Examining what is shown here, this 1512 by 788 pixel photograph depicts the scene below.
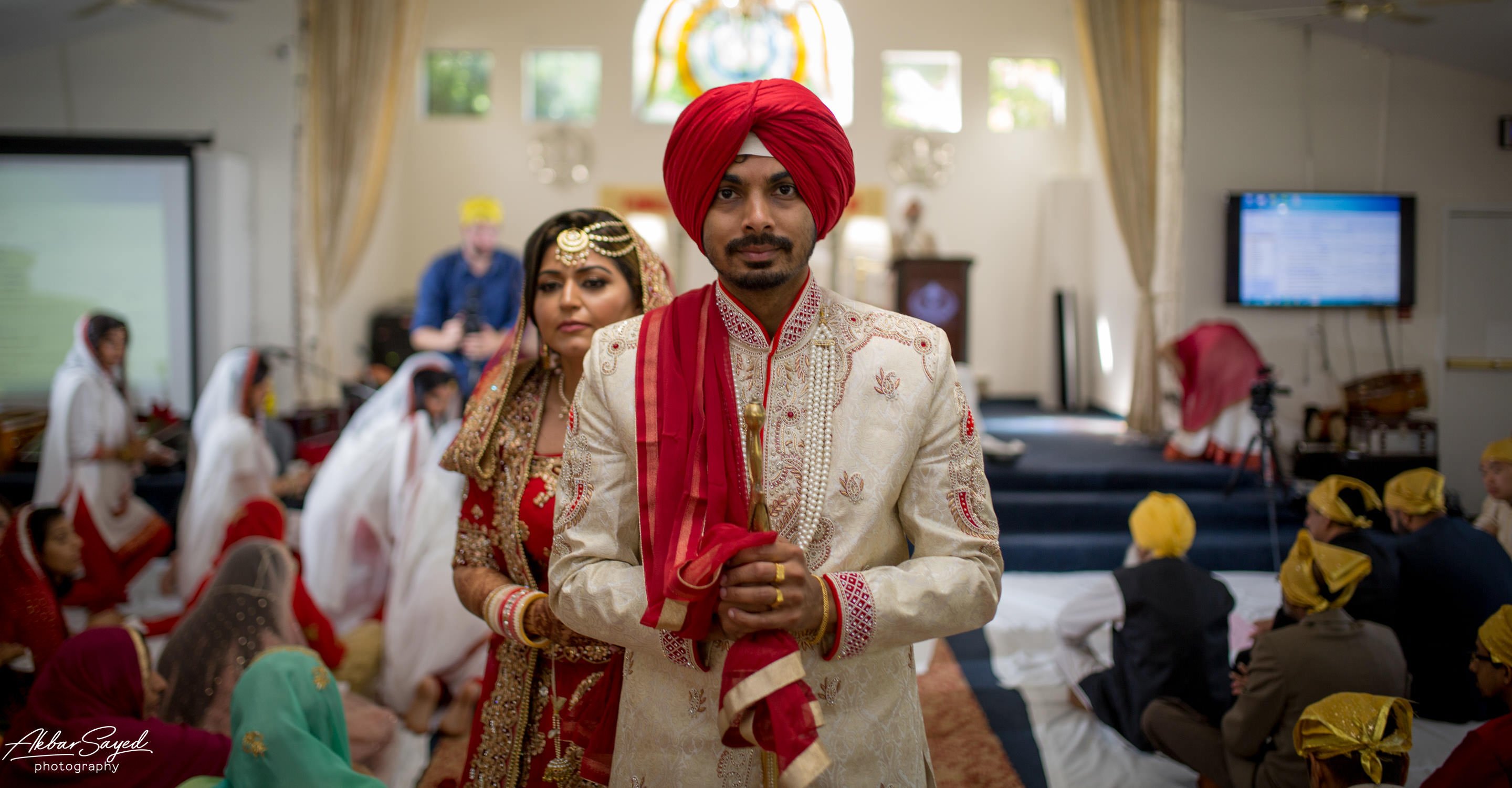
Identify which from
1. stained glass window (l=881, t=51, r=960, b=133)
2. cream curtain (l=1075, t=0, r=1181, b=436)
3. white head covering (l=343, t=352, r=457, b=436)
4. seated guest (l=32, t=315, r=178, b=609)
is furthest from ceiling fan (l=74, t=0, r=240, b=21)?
stained glass window (l=881, t=51, r=960, b=133)

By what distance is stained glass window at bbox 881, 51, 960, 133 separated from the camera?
9078 millimetres

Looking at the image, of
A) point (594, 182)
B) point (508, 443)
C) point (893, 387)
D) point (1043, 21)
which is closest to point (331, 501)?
point (508, 443)

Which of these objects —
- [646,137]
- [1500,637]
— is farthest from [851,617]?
[646,137]

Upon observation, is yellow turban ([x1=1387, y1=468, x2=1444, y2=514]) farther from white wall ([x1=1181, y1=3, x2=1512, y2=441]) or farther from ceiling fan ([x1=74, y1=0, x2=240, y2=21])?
ceiling fan ([x1=74, y1=0, x2=240, y2=21])

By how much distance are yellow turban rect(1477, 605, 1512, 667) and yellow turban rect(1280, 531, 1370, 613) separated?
1.22ft

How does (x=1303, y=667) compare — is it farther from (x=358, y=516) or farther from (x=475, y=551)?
(x=358, y=516)

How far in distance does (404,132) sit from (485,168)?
822mm

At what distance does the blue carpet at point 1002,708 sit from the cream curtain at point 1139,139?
3920 millimetres

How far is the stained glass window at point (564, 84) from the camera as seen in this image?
9.05 metres

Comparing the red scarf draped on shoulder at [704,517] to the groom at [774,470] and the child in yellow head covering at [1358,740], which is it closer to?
the groom at [774,470]

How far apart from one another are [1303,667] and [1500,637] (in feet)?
1.45

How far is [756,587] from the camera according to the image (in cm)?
93

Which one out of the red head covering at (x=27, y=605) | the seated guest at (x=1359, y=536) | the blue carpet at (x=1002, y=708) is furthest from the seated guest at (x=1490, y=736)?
the red head covering at (x=27, y=605)

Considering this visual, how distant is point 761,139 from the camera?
42.0 inches
